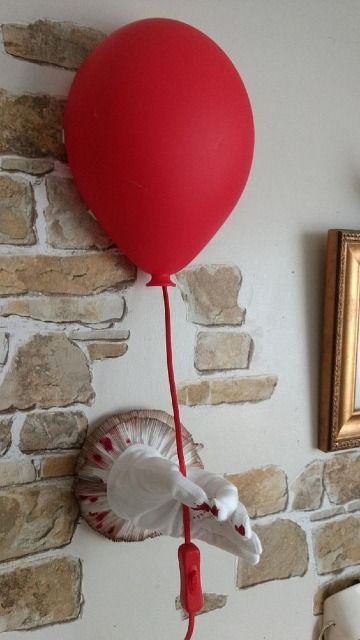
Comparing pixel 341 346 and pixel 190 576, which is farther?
pixel 341 346

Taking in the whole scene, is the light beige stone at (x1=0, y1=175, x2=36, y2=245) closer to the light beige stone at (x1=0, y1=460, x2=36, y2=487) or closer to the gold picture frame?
the light beige stone at (x1=0, y1=460, x2=36, y2=487)

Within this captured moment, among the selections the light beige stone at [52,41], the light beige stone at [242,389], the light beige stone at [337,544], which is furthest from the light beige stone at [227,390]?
the light beige stone at [52,41]

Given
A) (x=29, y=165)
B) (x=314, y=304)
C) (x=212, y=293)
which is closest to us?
(x=29, y=165)

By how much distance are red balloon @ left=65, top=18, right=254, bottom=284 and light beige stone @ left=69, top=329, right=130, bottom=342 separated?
156 millimetres

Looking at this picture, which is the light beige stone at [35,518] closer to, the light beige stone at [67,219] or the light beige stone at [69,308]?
the light beige stone at [69,308]

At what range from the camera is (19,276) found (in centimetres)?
93

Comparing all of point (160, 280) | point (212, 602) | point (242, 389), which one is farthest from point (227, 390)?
point (212, 602)

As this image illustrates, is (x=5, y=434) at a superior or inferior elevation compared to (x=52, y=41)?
inferior

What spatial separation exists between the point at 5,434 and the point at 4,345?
0.42 ft

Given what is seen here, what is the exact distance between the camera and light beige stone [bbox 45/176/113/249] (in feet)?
3.10

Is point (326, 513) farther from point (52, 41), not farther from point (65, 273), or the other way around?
point (52, 41)

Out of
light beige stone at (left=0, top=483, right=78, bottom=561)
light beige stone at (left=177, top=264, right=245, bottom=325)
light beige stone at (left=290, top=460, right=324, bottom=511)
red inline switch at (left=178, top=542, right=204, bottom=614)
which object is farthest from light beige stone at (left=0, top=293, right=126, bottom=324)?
light beige stone at (left=290, top=460, right=324, bottom=511)

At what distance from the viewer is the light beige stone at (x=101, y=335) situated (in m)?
0.97

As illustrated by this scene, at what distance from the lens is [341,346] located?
1.17 meters
